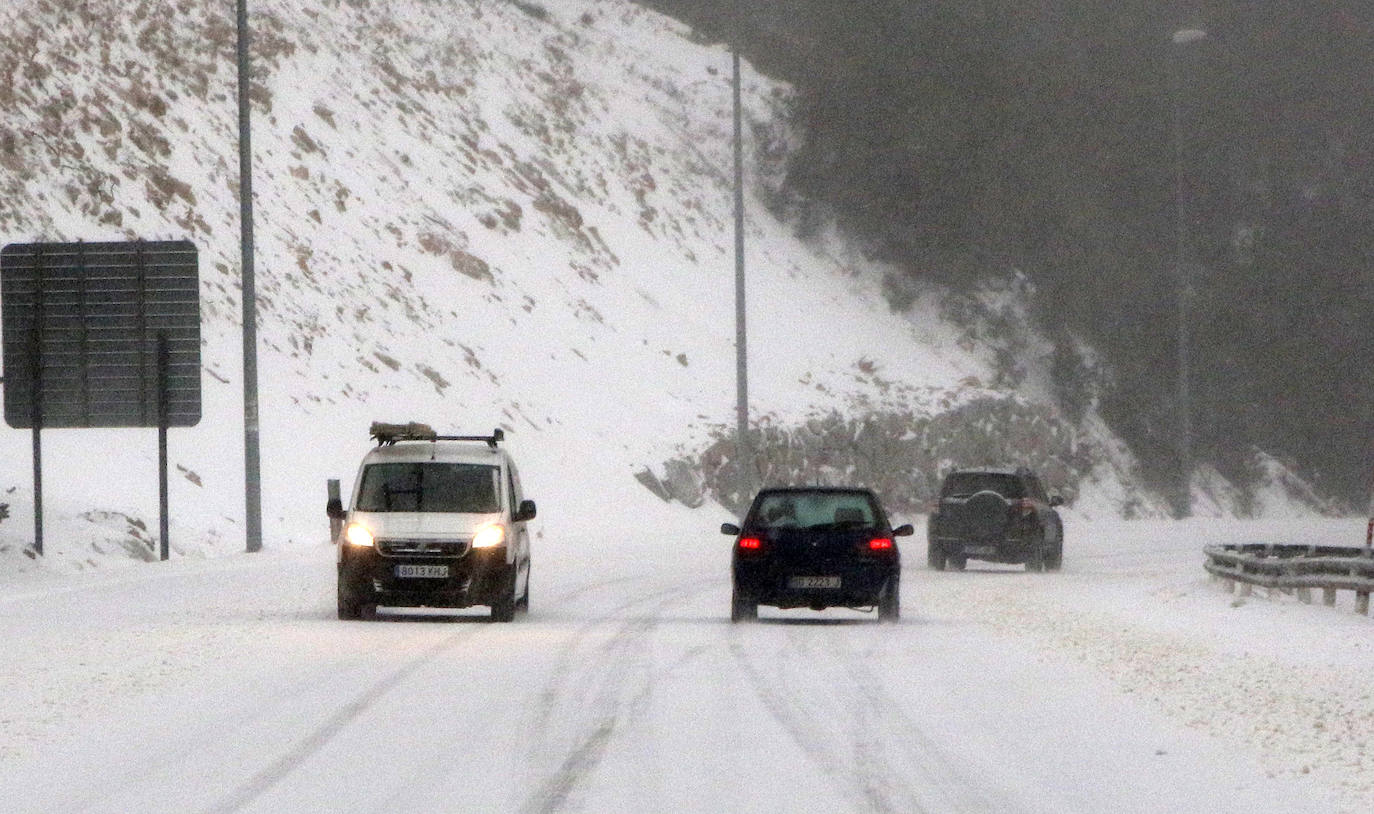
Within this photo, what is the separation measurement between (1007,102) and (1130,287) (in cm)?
671

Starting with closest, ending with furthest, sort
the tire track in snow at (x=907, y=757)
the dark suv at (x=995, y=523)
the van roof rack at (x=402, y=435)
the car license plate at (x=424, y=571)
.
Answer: the tire track in snow at (x=907, y=757)
the car license plate at (x=424, y=571)
the van roof rack at (x=402, y=435)
the dark suv at (x=995, y=523)

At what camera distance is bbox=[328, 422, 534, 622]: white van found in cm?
2203

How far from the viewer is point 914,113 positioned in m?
65.4

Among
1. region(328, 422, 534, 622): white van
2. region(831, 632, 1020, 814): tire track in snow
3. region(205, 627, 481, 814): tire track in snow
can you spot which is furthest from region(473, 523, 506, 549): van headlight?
region(831, 632, 1020, 814): tire track in snow

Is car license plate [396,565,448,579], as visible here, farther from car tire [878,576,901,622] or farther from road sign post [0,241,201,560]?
road sign post [0,241,201,560]

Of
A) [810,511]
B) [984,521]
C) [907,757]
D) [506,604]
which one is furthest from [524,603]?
[984,521]

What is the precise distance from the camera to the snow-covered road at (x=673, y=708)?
10898mm

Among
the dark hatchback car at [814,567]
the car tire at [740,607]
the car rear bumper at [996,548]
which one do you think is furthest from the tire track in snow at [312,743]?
the car rear bumper at [996,548]

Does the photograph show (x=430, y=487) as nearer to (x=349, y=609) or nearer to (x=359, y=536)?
(x=359, y=536)

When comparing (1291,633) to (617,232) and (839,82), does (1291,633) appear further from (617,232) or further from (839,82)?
(839,82)

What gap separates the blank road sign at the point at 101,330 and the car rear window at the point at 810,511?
1328 cm

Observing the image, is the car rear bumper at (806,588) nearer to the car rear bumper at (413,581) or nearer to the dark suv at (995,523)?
the car rear bumper at (413,581)

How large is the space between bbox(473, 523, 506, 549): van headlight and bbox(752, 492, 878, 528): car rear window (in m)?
2.64

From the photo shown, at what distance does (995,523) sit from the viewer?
34938mm
